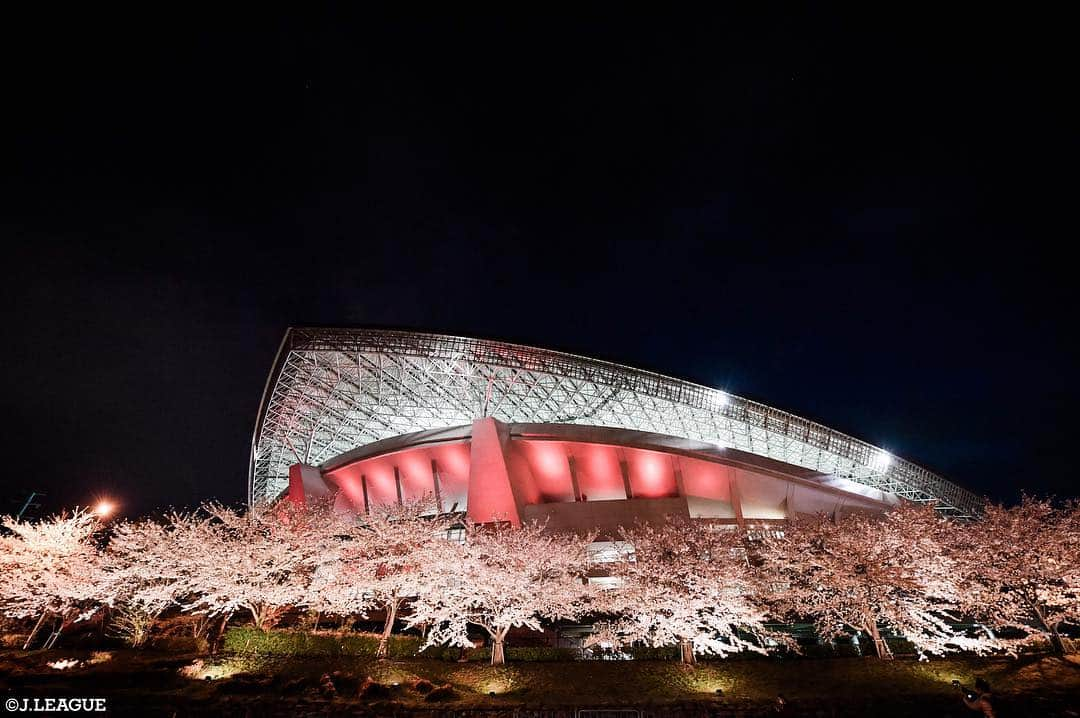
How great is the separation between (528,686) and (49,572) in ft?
72.8

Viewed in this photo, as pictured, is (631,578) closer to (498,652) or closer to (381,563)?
(498,652)

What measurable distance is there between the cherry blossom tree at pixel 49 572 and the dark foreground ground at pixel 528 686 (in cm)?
289

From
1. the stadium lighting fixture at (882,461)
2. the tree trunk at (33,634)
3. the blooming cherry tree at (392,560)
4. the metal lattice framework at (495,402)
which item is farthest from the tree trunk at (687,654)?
the stadium lighting fixture at (882,461)

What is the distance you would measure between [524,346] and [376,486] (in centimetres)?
1828

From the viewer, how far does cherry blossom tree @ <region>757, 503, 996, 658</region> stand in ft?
59.5

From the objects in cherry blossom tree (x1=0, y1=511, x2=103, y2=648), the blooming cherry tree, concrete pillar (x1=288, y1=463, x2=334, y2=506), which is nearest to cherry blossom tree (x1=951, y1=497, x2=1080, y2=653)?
the blooming cherry tree

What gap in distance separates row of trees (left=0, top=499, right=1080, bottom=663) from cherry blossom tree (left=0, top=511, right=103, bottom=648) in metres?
0.10

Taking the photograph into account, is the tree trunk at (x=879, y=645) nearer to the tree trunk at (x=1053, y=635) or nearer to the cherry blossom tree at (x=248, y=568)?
the tree trunk at (x=1053, y=635)

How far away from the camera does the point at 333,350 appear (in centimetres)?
4091

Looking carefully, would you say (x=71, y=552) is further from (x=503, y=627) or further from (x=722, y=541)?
(x=722, y=541)

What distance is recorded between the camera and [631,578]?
771 inches

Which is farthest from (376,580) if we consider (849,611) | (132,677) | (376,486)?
(376,486)

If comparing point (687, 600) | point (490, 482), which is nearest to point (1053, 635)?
point (687, 600)

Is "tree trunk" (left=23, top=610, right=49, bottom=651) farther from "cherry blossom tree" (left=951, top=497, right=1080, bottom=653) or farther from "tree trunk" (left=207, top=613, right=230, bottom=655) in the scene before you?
"cherry blossom tree" (left=951, top=497, right=1080, bottom=653)
